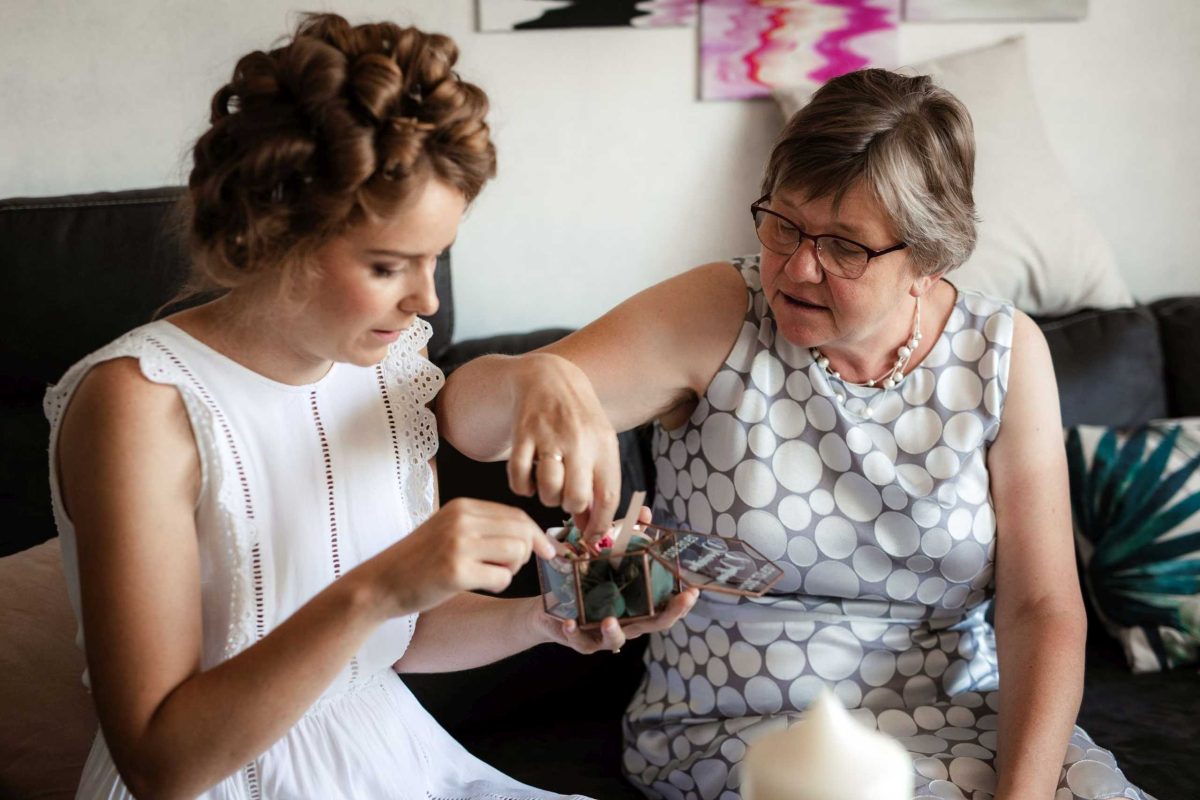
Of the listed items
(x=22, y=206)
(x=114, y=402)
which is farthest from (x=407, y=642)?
(x=22, y=206)

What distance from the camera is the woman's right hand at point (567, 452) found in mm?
1109

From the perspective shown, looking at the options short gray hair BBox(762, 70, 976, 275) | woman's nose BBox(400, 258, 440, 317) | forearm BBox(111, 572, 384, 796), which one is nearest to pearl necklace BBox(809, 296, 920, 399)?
short gray hair BBox(762, 70, 976, 275)

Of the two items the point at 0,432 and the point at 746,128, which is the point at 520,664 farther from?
the point at 746,128

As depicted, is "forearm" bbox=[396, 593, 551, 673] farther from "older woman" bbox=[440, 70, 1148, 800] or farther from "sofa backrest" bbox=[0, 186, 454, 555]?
"sofa backrest" bbox=[0, 186, 454, 555]

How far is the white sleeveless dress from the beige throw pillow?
4.34ft

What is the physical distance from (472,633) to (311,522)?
0.87ft

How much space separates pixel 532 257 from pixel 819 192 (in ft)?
3.20

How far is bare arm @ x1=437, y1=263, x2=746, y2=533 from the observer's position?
113 centimetres

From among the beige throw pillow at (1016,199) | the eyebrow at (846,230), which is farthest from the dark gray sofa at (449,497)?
the beige throw pillow at (1016,199)

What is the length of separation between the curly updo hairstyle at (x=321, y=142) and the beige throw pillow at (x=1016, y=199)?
1.36 meters

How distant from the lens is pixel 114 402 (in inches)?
44.0

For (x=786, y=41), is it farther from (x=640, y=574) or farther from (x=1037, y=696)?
(x=640, y=574)

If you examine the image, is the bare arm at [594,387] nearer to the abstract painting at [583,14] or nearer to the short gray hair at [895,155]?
the short gray hair at [895,155]

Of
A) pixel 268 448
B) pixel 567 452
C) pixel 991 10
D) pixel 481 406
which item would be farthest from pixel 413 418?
pixel 991 10
